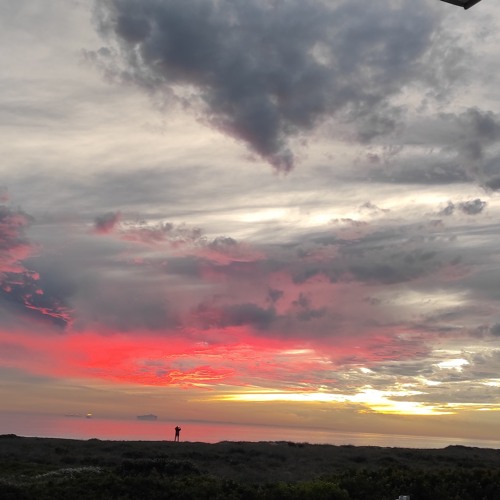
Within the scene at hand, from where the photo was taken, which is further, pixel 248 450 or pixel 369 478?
pixel 248 450

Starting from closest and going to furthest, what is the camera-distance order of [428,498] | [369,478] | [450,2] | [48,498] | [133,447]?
[450,2] → [48,498] → [428,498] → [369,478] → [133,447]

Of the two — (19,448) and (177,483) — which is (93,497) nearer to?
(177,483)

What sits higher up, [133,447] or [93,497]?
[133,447]

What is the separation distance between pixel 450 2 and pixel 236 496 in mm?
19233

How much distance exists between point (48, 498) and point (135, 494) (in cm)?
314

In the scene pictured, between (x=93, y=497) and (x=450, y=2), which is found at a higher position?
(x=450, y=2)

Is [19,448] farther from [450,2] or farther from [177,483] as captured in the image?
[450,2]

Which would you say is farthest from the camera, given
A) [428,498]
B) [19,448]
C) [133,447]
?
[133,447]

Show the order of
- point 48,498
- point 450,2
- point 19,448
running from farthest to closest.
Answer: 1. point 19,448
2. point 48,498
3. point 450,2

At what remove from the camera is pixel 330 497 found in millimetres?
21875

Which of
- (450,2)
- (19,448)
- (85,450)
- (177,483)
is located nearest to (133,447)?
(85,450)

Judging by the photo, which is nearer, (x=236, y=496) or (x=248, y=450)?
(x=236, y=496)

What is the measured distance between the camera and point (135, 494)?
23.0 metres

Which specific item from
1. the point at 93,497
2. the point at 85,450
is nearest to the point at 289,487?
the point at 93,497
